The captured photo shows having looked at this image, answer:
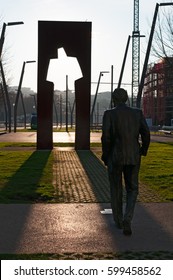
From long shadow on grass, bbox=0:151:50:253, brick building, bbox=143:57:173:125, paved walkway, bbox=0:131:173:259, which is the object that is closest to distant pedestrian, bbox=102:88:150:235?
paved walkway, bbox=0:131:173:259

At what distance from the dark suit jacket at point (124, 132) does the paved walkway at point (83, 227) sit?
3.26ft

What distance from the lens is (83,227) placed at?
6.34 metres

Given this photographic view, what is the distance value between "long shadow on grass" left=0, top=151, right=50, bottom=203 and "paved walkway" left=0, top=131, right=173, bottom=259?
47cm

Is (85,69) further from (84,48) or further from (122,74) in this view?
(122,74)

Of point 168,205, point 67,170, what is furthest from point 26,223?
point 67,170

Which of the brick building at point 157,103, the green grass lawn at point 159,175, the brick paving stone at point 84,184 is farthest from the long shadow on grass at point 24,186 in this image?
the brick building at point 157,103

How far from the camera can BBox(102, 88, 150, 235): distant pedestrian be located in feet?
19.7

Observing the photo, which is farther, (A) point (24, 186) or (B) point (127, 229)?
(A) point (24, 186)

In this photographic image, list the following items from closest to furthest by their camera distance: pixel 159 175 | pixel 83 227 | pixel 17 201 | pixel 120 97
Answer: pixel 120 97 < pixel 83 227 < pixel 17 201 < pixel 159 175

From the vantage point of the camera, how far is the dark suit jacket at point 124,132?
6004 millimetres

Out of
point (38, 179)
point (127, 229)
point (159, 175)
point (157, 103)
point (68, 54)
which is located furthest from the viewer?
point (157, 103)

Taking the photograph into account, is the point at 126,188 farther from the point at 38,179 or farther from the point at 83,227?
the point at 38,179

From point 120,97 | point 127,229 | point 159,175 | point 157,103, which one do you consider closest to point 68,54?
point 159,175

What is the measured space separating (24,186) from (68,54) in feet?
40.1
